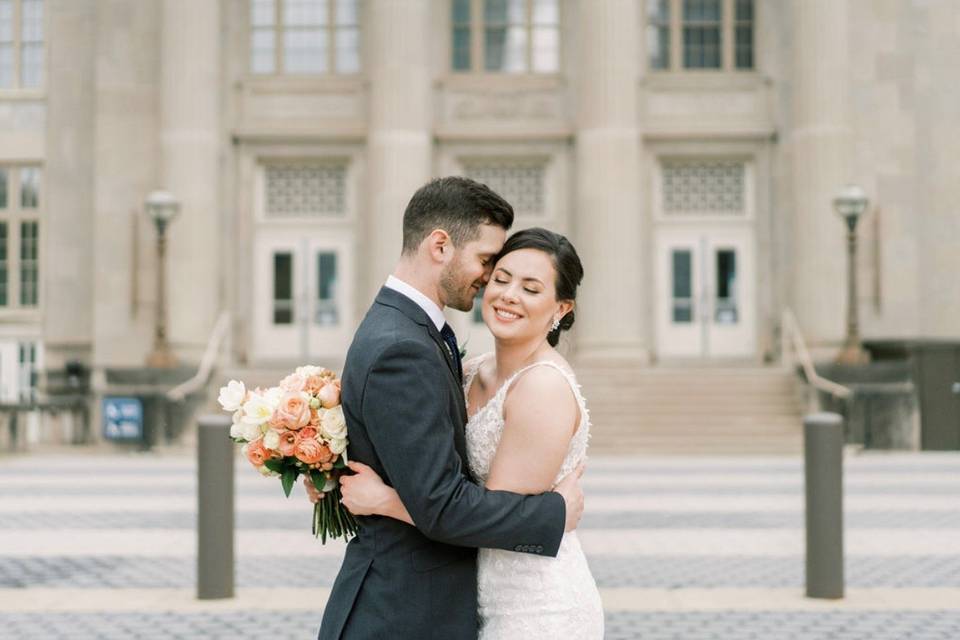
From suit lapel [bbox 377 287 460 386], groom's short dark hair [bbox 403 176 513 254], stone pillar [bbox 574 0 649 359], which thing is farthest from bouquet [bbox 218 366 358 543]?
stone pillar [bbox 574 0 649 359]

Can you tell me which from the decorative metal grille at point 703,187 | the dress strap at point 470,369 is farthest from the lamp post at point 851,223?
the dress strap at point 470,369

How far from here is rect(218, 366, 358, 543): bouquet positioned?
10.7ft

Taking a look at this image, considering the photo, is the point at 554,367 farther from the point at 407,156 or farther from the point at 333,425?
the point at 407,156

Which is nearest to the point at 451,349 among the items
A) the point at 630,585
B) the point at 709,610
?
the point at 709,610

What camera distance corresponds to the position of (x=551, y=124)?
28.5 m

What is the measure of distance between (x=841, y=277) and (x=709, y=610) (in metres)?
20.1

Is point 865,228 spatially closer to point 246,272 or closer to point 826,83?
point 826,83

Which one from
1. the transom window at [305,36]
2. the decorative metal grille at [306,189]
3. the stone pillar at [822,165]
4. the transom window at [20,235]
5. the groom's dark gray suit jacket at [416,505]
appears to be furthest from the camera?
the transom window at [20,235]

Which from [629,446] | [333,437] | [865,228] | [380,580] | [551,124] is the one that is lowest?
[629,446]

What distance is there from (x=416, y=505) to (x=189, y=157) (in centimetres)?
2505

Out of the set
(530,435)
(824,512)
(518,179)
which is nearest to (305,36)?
(518,179)

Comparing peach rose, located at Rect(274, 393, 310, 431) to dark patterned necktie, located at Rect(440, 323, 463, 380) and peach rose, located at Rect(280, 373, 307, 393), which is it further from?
dark patterned necktie, located at Rect(440, 323, 463, 380)

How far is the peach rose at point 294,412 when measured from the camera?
3.27 m

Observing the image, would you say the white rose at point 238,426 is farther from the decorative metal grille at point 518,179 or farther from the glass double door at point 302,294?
the decorative metal grille at point 518,179
